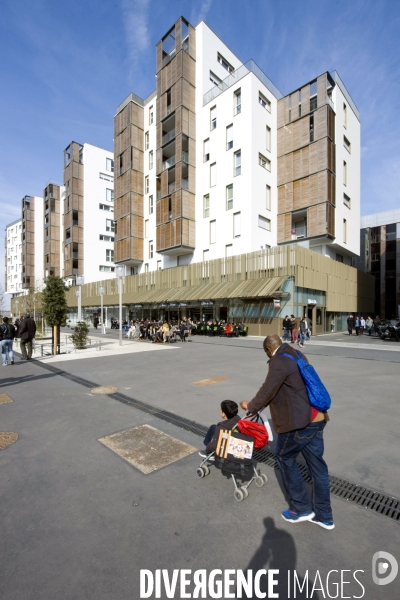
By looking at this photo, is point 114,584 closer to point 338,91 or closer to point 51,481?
point 51,481

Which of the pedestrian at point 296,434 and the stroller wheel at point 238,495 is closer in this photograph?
the pedestrian at point 296,434

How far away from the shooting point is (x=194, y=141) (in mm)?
32188

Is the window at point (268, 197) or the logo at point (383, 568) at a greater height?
the window at point (268, 197)

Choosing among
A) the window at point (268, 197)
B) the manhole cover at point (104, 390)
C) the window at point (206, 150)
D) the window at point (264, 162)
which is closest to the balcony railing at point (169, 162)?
the window at point (206, 150)

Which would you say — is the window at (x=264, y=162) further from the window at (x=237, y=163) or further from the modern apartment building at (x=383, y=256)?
the modern apartment building at (x=383, y=256)

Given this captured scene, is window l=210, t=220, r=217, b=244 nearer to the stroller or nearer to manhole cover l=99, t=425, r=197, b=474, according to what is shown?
manhole cover l=99, t=425, r=197, b=474

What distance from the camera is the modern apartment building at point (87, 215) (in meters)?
51.0

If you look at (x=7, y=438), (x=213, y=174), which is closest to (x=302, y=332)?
(x=7, y=438)

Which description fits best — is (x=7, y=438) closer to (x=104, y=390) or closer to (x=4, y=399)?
(x=4, y=399)

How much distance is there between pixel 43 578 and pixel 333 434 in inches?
161

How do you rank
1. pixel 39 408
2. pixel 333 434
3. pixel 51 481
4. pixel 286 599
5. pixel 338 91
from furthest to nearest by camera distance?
pixel 338 91 → pixel 39 408 → pixel 333 434 → pixel 51 481 → pixel 286 599

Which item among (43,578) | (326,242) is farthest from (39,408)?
(326,242)

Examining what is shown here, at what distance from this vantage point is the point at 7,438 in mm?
4602

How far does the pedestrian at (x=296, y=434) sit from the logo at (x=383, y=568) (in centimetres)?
39
